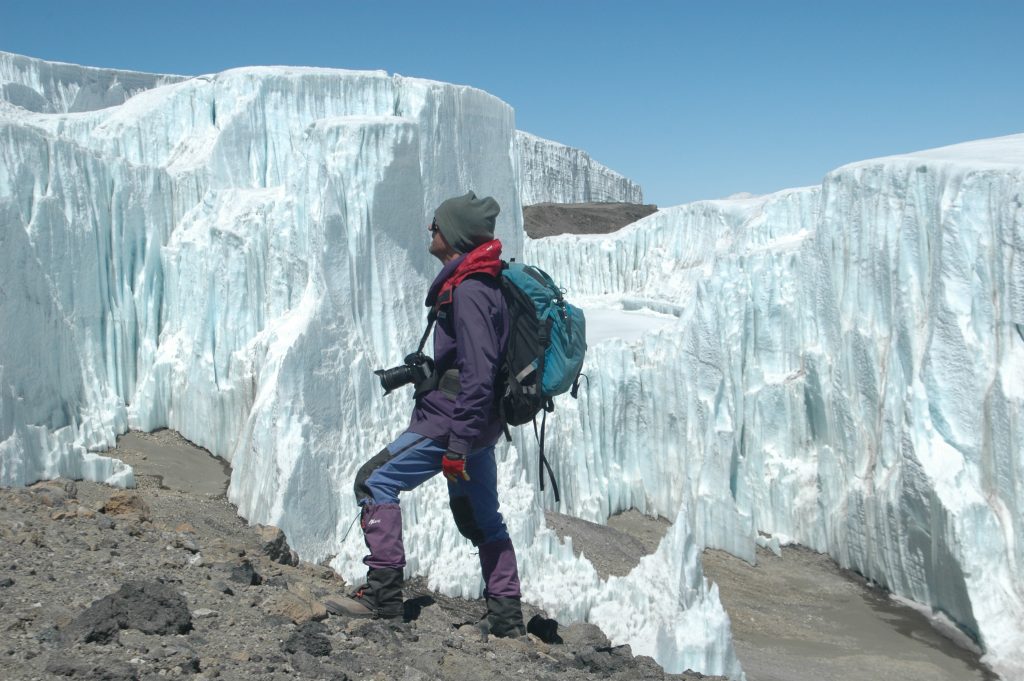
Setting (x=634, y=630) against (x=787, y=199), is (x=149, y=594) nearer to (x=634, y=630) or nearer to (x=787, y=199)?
(x=634, y=630)

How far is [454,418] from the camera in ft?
14.3

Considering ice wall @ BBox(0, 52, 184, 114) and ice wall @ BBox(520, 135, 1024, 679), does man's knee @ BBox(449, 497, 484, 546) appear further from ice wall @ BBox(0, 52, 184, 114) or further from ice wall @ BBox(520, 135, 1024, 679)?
ice wall @ BBox(0, 52, 184, 114)

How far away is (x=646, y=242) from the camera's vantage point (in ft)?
104

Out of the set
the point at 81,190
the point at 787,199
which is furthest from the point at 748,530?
the point at 81,190

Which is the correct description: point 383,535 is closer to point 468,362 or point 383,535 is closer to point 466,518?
point 466,518

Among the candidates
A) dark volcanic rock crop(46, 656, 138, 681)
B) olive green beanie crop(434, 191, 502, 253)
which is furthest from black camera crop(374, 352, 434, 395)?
dark volcanic rock crop(46, 656, 138, 681)

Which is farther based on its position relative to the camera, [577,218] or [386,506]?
[577,218]

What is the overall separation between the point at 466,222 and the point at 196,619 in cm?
A: 206

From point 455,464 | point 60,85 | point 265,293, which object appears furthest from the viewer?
point 60,85

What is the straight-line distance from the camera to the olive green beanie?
4.70 meters

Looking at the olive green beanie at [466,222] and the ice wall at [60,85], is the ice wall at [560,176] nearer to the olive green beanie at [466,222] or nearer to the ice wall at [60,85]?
the ice wall at [60,85]

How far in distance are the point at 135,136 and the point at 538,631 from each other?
10.7 m

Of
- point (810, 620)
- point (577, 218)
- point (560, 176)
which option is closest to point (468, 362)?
point (810, 620)

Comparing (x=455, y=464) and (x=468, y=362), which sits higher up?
(x=468, y=362)
